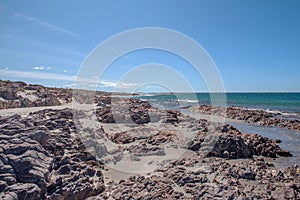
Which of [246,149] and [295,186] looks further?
[246,149]

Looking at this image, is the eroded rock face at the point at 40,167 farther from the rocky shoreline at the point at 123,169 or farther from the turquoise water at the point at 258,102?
the turquoise water at the point at 258,102

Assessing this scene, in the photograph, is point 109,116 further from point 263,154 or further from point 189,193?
point 189,193

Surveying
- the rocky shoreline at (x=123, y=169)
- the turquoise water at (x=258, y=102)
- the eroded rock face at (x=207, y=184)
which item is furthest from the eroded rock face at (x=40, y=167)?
the turquoise water at (x=258, y=102)

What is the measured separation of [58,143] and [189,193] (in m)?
4.62

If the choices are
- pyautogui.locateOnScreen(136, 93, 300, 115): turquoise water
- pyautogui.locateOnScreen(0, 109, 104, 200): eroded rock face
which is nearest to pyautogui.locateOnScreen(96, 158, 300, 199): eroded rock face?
pyautogui.locateOnScreen(0, 109, 104, 200): eroded rock face

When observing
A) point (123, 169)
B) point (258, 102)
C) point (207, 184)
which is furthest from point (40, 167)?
point (258, 102)

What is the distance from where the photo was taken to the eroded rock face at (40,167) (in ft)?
16.7

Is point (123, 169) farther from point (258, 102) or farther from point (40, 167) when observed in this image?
point (258, 102)

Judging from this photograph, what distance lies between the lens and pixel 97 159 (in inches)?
330

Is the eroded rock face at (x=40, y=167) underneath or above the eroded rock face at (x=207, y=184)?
above

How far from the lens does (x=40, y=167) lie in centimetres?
578

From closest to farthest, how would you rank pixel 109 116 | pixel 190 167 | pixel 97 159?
pixel 190 167 < pixel 97 159 < pixel 109 116

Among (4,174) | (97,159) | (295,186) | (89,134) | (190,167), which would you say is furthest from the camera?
(89,134)

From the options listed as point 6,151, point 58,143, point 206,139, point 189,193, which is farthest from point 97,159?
point 206,139
